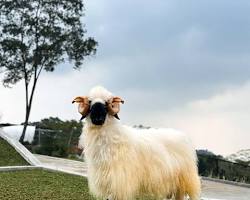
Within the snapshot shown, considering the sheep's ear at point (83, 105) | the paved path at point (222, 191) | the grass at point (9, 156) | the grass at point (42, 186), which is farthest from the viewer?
the grass at point (9, 156)

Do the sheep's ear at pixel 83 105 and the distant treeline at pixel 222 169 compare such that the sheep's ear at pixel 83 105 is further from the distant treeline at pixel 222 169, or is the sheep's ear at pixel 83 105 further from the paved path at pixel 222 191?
the distant treeline at pixel 222 169

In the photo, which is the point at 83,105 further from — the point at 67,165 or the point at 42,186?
the point at 67,165

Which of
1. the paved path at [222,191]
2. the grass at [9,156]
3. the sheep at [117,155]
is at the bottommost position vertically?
the sheep at [117,155]

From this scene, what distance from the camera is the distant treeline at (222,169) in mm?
19641

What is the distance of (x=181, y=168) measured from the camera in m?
8.48

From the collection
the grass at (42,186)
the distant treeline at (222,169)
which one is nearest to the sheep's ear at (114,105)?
the grass at (42,186)

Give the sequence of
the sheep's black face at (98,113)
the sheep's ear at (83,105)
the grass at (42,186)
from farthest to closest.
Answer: the grass at (42,186) → the sheep's ear at (83,105) → the sheep's black face at (98,113)

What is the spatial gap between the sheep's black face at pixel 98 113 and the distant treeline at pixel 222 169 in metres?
12.8

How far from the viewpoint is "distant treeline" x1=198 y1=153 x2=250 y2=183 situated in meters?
19.6

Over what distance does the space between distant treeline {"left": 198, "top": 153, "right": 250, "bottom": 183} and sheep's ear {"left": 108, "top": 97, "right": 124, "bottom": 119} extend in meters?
12.7

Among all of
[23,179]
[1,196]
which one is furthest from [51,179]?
[1,196]

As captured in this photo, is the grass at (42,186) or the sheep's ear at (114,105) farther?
the grass at (42,186)

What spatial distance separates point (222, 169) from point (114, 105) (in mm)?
13474

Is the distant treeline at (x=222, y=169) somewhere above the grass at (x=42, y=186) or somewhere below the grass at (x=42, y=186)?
above
